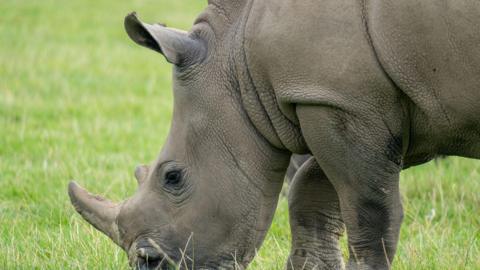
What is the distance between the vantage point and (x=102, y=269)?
5758mm

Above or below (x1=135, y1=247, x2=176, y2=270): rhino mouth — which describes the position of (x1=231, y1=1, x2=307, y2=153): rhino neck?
above

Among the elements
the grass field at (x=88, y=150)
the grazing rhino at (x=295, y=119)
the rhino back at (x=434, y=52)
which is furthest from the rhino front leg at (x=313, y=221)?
the rhino back at (x=434, y=52)

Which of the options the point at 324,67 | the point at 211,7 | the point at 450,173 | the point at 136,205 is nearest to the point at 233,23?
the point at 211,7

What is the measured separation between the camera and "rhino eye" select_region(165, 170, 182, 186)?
17.9 feet

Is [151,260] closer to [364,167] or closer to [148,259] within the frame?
[148,259]

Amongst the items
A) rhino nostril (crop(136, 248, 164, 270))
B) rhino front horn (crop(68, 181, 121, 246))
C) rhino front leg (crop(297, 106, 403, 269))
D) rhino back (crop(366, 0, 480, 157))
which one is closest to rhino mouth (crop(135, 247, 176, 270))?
rhino nostril (crop(136, 248, 164, 270))

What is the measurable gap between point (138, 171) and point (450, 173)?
3.55 meters

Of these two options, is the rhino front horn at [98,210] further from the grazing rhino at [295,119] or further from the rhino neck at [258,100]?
the rhino neck at [258,100]

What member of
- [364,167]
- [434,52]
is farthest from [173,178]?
[434,52]

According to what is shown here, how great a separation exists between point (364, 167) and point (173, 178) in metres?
1.03

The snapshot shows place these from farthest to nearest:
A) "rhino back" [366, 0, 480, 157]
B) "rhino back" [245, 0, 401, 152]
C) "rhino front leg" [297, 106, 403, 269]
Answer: "rhino front leg" [297, 106, 403, 269] → "rhino back" [245, 0, 401, 152] → "rhino back" [366, 0, 480, 157]

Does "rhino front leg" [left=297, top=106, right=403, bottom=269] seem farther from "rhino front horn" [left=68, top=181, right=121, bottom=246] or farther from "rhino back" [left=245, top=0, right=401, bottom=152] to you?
"rhino front horn" [left=68, top=181, right=121, bottom=246]

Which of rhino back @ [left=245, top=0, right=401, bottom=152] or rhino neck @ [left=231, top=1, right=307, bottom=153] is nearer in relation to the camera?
rhino back @ [left=245, top=0, right=401, bottom=152]

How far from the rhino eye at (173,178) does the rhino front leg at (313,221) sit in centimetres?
72
